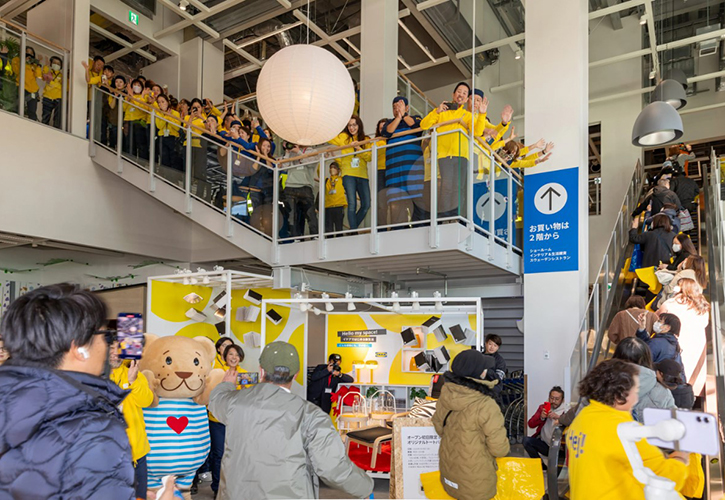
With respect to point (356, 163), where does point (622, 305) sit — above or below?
below

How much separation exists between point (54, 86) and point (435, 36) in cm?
739

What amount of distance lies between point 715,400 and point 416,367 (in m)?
4.30

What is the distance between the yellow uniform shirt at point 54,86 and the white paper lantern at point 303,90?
6782 mm

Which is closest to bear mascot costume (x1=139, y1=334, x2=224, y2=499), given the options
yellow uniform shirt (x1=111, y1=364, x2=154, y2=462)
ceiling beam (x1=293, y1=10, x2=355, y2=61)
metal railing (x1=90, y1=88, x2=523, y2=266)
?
yellow uniform shirt (x1=111, y1=364, x2=154, y2=462)

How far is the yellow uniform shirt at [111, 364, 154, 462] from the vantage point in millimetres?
3141

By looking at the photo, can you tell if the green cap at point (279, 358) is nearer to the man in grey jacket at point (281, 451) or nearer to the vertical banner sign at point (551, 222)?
the man in grey jacket at point (281, 451)

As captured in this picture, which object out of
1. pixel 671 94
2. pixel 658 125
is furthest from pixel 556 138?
pixel 671 94

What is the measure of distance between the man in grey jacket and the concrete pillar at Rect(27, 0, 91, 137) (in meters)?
8.63

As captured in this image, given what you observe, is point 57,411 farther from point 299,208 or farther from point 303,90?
point 299,208

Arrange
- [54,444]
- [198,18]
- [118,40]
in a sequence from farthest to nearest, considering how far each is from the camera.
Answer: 1. [118,40]
2. [198,18]
3. [54,444]

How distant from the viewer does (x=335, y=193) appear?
7.62 metres

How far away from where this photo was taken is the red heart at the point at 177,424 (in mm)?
4262

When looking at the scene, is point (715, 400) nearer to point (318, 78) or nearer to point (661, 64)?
point (318, 78)

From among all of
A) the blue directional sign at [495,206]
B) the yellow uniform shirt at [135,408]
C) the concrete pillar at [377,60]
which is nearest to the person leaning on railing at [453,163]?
the blue directional sign at [495,206]
